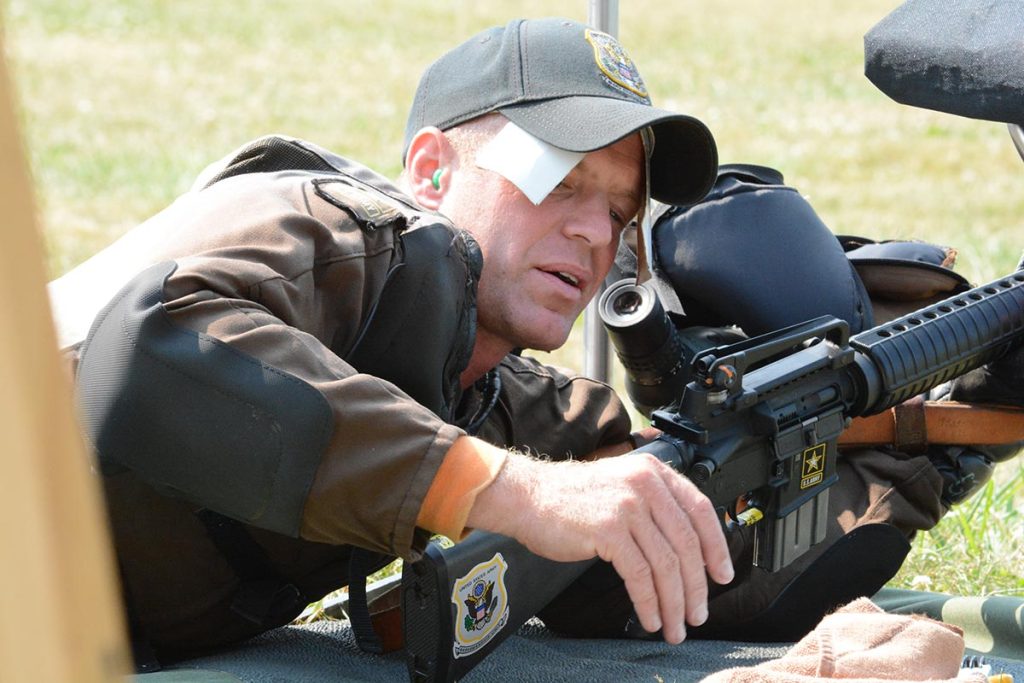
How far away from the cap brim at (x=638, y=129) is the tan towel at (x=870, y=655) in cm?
84

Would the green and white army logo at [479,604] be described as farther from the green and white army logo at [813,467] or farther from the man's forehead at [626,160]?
the man's forehead at [626,160]

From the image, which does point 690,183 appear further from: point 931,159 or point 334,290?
point 931,159

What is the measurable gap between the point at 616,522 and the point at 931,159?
8.15 meters

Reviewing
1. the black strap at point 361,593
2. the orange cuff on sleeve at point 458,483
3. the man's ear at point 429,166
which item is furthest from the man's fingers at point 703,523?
the man's ear at point 429,166

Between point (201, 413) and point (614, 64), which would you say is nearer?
point (201, 413)

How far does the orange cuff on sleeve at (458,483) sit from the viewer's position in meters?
1.57

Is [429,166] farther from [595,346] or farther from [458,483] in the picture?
[458,483]

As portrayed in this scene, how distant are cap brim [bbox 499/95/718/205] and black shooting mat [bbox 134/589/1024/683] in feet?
2.71

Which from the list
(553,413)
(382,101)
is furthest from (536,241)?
(382,101)

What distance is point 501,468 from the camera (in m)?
1.58

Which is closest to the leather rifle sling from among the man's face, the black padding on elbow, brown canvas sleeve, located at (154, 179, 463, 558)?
the man's face

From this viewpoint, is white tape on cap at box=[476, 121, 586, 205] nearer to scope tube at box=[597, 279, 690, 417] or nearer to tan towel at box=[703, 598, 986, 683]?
scope tube at box=[597, 279, 690, 417]

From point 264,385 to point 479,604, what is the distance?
409 millimetres

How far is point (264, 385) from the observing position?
1.55m
